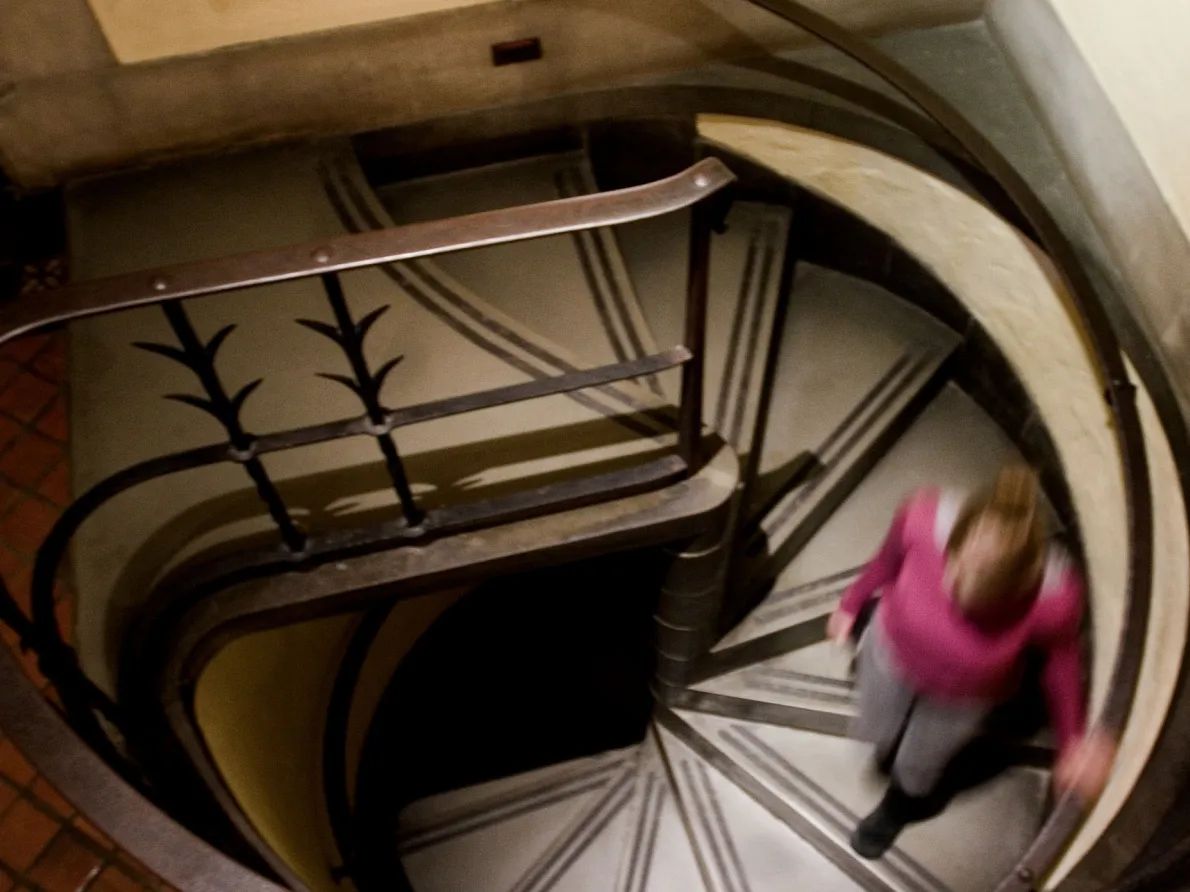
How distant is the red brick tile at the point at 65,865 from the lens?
266cm

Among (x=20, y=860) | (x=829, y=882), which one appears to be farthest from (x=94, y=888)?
(x=829, y=882)

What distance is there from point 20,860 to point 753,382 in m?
2.46

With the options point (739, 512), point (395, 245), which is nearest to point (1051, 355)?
point (739, 512)

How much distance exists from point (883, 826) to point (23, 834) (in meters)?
2.38

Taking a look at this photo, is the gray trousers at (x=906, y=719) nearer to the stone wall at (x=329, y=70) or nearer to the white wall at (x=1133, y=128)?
the white wall at (x=1133, y=128)

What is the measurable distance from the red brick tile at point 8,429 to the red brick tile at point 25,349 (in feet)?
0.63

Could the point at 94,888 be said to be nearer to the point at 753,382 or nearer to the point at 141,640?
the point at 141,640

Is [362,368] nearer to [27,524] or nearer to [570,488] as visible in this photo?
[570,488]

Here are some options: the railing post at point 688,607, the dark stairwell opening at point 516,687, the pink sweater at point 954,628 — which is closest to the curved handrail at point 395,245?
the pink sweater at point 954,628

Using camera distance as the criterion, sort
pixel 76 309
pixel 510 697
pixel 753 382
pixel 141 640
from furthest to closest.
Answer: pixel 510 697 < pixel 753 382 < pixel 141 640 < pixel 76 309

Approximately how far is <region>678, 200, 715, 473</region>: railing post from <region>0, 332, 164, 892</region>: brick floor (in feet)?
5.10

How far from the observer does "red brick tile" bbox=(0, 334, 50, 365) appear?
3.14m

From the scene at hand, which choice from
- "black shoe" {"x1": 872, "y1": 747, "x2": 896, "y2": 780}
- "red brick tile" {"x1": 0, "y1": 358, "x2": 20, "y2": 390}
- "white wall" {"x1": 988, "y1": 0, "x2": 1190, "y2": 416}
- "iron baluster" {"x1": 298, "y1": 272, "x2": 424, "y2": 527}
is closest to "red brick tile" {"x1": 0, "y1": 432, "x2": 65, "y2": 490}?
"red brick tile" {"x1": 0, "y1": 358, "x2": 20, "y2": 390}

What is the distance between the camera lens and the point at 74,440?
2396mm
